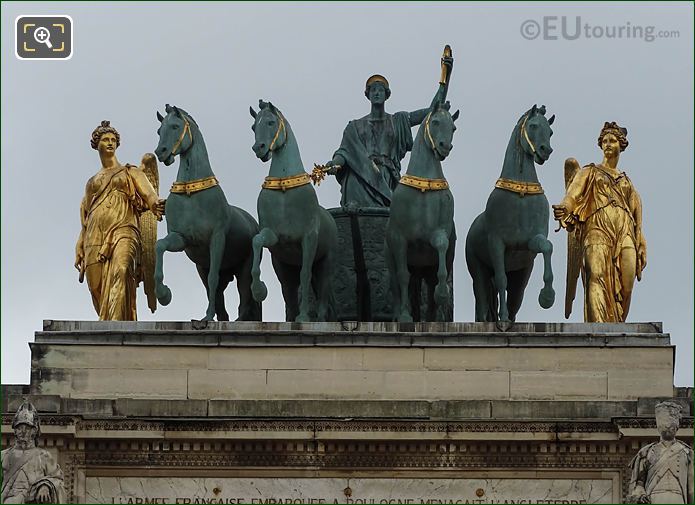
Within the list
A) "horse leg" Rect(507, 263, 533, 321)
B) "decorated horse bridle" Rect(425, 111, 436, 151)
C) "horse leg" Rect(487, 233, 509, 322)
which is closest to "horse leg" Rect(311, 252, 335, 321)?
"decorated horse bridle" Rect(425, 111, 436, 151)

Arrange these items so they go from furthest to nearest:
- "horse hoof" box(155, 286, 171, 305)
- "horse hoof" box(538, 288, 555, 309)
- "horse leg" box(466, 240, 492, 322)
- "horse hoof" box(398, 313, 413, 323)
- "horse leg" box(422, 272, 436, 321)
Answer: "horse leg" box(466, 240, 492, 322) < "horse leg" box(422, 272, 436, 321) < "horse hoof" box(155, 286, 171, 305) < "horse hoof" box(398, 313, 413, 323) < "horse hoof" box(538, 288, 555, 309)

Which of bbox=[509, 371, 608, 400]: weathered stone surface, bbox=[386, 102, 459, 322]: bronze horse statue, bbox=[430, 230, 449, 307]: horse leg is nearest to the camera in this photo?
bbox=[509, 371, 608, 400]: weathered stone surface

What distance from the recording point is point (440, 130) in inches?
2694

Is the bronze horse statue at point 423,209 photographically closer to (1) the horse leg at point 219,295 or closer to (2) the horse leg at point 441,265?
(2) the horse leg at point 441,265

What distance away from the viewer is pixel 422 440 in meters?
65.9

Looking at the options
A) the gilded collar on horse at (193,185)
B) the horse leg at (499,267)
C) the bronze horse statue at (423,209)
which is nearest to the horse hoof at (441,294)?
the bronze horse statue at (423,209)

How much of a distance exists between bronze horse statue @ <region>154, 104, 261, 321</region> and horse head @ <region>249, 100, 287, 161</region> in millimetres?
1077

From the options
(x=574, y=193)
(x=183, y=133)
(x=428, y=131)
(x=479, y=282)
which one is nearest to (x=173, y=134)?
(x=183, y=133)

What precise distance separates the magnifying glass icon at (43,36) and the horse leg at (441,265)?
24.8 ft

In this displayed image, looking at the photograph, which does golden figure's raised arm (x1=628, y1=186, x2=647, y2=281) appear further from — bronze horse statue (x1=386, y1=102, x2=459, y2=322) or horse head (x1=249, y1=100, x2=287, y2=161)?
horse head (x1=249, y1=100, x2=287, y2=161)

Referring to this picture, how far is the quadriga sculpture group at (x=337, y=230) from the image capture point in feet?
225

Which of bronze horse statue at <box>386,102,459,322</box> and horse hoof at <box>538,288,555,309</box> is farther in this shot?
bronze horse statue at <box>386,102,459,322</box>

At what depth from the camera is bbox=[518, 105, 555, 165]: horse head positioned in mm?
68438

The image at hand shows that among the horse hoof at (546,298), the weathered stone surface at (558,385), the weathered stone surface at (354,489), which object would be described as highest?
the horse hoof at (546,298)
